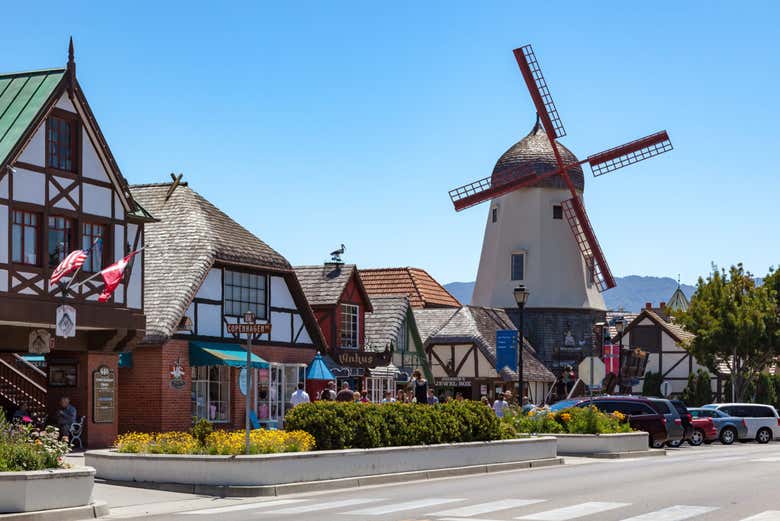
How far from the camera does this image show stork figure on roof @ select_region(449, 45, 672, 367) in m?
65.6

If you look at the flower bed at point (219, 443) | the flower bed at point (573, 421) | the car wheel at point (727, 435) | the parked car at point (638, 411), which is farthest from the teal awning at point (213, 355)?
the car wheel at point (727, 435)

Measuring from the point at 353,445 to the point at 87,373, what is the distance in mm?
10750

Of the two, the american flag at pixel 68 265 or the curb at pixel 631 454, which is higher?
the american flag at pixel 68 265

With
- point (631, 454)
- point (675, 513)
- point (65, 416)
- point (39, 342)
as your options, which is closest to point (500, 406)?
point (631, 454)

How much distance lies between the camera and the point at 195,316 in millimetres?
36219

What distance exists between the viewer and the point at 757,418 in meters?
46.9

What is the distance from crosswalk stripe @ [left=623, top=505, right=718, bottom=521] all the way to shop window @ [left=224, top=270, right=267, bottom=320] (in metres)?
22.5

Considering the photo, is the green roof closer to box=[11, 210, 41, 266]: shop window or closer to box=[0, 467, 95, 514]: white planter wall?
box=[11, 210, 41, 266]: shop window

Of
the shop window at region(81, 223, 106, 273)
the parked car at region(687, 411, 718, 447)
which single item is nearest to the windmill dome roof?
the parked car at region(687, 411, 718, 447)

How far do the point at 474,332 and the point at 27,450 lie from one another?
41943 mm

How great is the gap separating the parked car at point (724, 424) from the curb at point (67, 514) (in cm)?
3168

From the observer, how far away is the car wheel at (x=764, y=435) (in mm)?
47000

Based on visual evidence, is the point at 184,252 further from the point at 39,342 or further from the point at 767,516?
the point at 767,516

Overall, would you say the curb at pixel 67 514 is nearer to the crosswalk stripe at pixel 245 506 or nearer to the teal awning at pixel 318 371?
the crosswalk stripe at pixel 245 506
